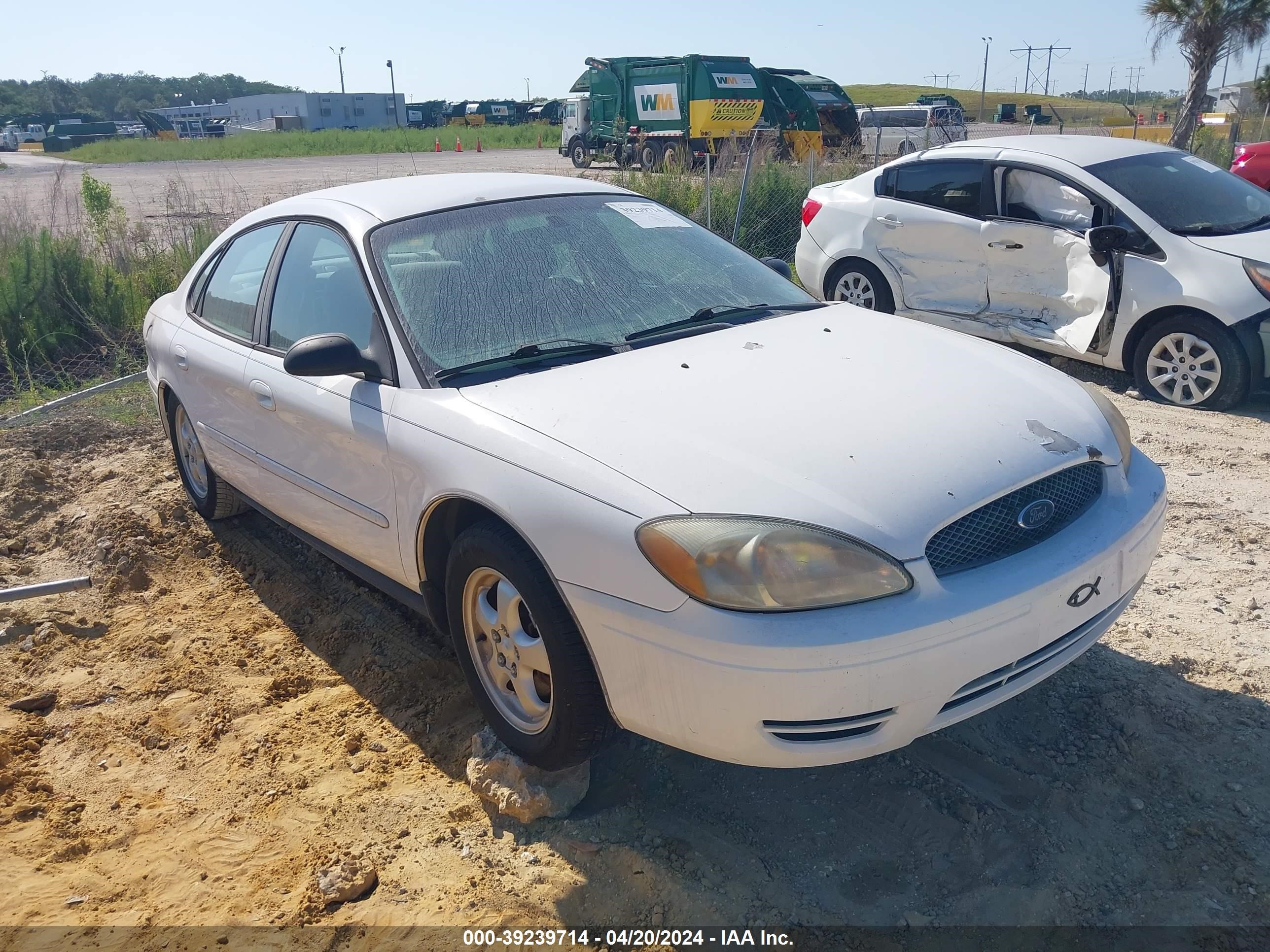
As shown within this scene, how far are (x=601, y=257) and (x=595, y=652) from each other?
68.8 inches

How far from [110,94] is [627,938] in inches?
5762

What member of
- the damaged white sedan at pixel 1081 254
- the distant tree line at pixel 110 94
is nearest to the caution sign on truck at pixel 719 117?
the damaged white sedan at pixel 1081 254

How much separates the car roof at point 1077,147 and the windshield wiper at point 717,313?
4.15 m

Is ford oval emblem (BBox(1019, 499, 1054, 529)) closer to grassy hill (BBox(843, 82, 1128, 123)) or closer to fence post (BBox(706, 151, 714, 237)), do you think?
fence post (BBox(706, 151, 714, 237))

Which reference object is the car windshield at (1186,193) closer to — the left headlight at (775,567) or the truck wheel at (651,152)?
the left headlight at (775,567)

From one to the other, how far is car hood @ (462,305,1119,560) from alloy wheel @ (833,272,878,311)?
4975 mm

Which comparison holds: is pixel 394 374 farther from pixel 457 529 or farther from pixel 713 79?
pixel 713 79

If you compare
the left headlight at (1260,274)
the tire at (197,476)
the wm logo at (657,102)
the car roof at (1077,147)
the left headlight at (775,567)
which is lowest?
the tire at (197,476)

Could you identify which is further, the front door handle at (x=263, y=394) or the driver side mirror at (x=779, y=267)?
the driver side mirror at (x=779, y=267)

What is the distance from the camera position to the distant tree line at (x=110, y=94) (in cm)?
11306

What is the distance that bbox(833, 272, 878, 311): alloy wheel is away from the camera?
8258mm

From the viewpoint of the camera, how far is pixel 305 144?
159ft

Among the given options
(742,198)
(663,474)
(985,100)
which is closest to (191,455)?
(663,474)

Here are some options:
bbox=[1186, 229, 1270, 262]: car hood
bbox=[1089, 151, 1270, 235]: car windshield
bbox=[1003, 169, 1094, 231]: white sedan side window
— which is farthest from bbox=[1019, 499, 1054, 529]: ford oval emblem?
bbox=[1003, 169, 1094, 231]: white sedan side window
